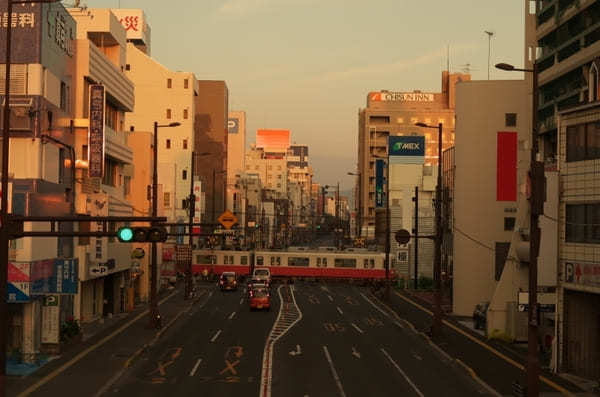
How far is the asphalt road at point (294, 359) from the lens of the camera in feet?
98.6

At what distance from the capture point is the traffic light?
22.6m

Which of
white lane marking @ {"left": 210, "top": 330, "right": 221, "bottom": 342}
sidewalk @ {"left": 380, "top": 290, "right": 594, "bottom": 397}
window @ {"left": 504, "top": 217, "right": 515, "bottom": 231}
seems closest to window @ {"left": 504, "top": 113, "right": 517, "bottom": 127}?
window @ {"left": 504, "top": 217, "right": 515, "bottom": 231}

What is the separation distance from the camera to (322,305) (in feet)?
215

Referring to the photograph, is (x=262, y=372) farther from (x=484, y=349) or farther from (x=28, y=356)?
(x=484, y=349)

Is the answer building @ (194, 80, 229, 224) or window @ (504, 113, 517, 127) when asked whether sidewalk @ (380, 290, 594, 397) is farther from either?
building @ (194, 80, 229, 224)

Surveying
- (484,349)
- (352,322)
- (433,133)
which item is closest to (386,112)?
(433,133)

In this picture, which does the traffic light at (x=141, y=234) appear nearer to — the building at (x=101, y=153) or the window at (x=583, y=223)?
the window at (x=583, y=223)

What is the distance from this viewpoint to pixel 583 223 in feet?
113

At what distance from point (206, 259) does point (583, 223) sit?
206ft

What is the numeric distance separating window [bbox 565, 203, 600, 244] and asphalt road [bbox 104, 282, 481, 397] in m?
7.48

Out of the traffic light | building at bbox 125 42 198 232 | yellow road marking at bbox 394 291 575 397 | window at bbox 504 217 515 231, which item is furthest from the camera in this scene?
building at bbox 125 42 198 232

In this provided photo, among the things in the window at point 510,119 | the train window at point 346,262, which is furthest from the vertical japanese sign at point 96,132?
the train window at point 346,262

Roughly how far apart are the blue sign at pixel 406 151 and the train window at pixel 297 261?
143 ft

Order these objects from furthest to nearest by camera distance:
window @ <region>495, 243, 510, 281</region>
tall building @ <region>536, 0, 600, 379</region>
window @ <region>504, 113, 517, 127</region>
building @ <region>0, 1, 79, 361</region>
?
1. window @ <region>504, 113, 517, 127</region>
2. window @ <region>495, 243, 510, 281</region>
3. building @ <region>0, 1, 79, 361</region>
4. tall building @ <region>536, 0, 600, 379</region>
